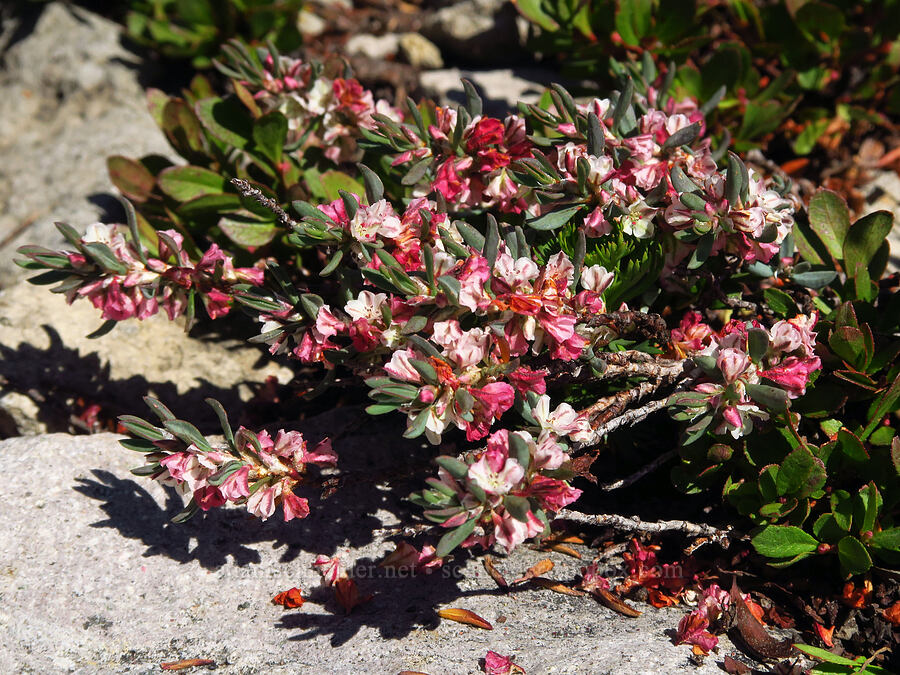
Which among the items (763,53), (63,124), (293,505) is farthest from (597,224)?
(63,124)

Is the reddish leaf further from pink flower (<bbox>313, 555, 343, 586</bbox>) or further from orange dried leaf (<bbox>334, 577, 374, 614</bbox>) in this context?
pink flower (<bbox>313, 555, 343, 586</bbox>)

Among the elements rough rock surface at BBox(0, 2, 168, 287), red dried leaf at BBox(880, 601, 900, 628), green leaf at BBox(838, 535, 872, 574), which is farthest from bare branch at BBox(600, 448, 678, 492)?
rough rock surface at BBox(0, 2, 168, 287)

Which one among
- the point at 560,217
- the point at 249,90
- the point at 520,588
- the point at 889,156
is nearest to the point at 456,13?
the point at 249,90

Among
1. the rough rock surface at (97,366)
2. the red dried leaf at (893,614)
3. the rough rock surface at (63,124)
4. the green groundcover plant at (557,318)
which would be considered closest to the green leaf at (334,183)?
the green groundcover plant at (557,318)

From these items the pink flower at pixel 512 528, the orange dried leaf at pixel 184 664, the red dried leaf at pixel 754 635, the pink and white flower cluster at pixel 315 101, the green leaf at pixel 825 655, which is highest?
the pink and white flower cluster at pixel 315 101

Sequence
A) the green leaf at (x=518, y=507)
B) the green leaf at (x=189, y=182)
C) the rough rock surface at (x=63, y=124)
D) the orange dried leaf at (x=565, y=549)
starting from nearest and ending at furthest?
the green leaf at (x=518, y=507)
the orange dried leaf at (x=565, y=549)
the green leaf at (x=189, y=182)
the rough rock surface at (x=63, y=124)

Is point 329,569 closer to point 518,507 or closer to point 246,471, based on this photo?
point 246,471

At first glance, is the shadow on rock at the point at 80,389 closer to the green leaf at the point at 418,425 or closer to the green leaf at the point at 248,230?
the green leaf at the point at 248,230
